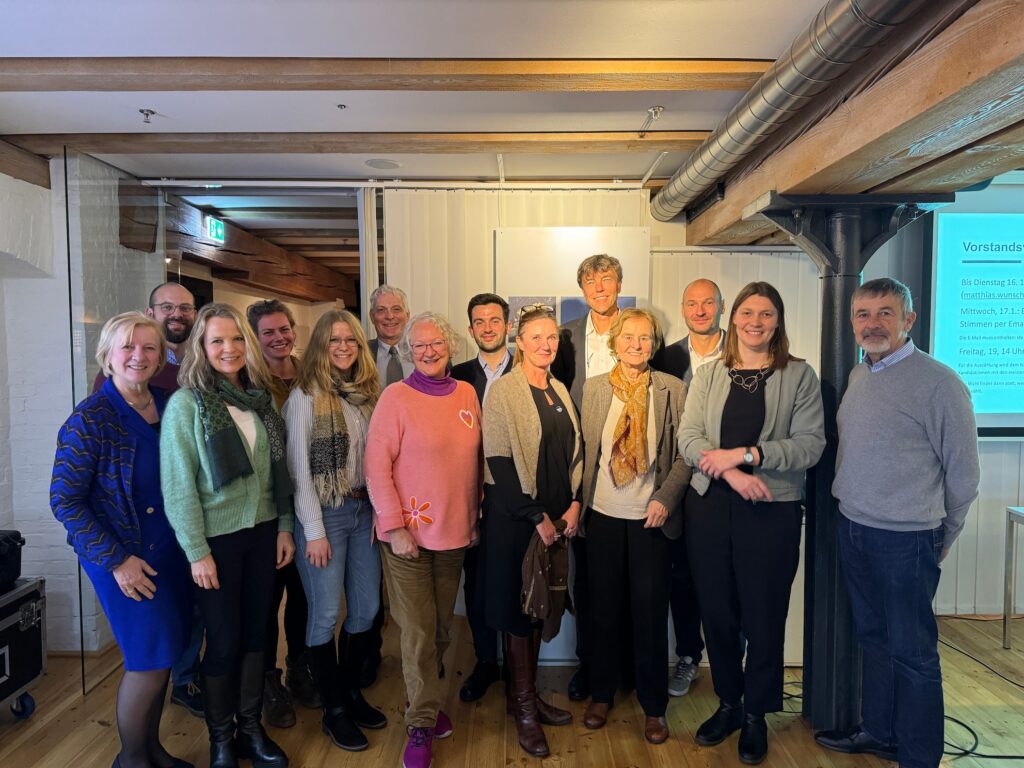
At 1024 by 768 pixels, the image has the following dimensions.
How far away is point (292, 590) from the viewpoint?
2820 mm

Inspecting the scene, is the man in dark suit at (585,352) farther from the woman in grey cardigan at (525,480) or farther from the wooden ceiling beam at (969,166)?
the wooden ceiling beam at (969,166)

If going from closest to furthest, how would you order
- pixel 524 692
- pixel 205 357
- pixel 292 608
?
pixel 205 357
pixel 524 692
pixel 292 608

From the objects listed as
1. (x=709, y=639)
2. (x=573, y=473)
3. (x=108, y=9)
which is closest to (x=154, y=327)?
(x=108, y=9)

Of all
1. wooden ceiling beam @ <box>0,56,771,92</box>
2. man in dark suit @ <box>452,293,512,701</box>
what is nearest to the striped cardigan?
wooden ceiling beam @ <box>0,56,771,92</box>

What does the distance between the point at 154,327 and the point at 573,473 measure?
1655 mm

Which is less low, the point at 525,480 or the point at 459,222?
the point at 459,222

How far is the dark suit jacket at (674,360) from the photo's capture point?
9.87ft

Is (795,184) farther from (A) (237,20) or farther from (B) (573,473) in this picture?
(A) (237,20)

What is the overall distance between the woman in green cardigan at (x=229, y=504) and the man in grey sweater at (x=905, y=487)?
7.04 ft

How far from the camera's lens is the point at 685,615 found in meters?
3.00

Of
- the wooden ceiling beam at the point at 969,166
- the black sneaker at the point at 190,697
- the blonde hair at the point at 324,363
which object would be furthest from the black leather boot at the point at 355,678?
the wooden ceiling beam at the point at 969,166

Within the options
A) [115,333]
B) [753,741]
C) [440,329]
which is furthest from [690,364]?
[115,333]

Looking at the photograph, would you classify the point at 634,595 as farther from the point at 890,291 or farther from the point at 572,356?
the point at 890,291

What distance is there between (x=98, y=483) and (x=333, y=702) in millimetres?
1255
